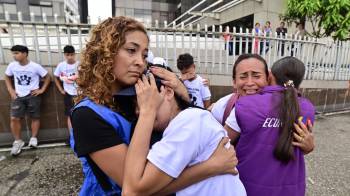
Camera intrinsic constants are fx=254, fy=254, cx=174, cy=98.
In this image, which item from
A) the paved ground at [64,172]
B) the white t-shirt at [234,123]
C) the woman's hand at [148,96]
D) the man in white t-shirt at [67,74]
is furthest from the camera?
the man in white t-shirt at [67,74]

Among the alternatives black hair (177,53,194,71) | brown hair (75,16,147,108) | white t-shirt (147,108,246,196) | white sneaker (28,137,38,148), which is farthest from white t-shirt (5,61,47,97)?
white t-shirt (147,108,246,196)

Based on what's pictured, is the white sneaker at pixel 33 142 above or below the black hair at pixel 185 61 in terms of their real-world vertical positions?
below

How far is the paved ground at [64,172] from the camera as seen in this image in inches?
133

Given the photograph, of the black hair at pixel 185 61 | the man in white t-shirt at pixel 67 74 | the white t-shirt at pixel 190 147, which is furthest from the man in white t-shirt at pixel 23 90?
the white t-shirt at pixel 190 147

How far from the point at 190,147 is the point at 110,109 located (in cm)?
42

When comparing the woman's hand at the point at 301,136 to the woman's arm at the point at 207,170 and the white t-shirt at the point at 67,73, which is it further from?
the white t-shirt at the point at 67,73

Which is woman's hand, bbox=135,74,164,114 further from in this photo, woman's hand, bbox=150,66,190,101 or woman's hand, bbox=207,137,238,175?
woman's hand, bbox=207,137,238,175

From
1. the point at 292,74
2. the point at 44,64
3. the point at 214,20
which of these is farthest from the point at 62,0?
the point at 292,74

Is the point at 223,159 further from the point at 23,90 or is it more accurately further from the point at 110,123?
the point at 23,90

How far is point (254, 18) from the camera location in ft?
54.3

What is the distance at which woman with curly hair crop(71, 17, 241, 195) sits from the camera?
3.57 feet

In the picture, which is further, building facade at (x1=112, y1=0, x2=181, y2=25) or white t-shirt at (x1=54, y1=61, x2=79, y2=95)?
building facade at (x1=112, y1=0, x2=181, y2=25)

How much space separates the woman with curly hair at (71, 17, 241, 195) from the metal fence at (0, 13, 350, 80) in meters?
3.28

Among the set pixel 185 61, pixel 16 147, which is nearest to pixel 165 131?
pixel 185 61
